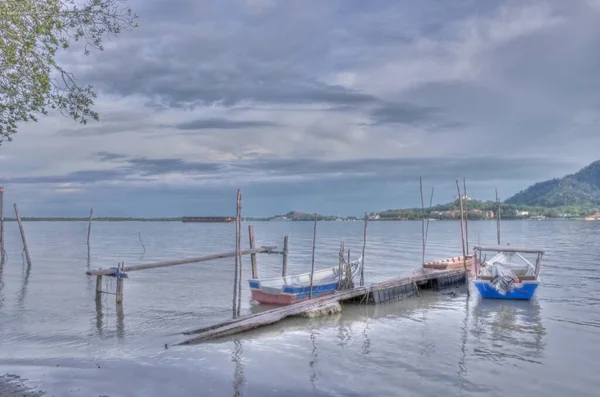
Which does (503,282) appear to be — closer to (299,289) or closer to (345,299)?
(345,299)

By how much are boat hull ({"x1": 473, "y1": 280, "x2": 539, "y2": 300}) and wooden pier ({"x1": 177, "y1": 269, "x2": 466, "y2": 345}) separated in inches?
131

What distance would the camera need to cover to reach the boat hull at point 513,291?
2412 cm

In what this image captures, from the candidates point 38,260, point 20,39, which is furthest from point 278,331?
point 38,260

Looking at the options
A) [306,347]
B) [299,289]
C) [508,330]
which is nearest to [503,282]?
[508,330]

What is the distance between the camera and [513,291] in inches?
958

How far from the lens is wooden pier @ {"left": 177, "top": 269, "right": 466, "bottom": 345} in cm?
1597

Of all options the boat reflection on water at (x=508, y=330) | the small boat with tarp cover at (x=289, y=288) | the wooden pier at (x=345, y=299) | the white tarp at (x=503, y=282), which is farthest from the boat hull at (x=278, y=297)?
the white tarp at (x=503, y=282)

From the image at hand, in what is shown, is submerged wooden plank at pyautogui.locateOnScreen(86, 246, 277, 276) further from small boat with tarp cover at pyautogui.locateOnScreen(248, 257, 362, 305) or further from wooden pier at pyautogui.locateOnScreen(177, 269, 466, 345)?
wooden pier at pyautogui.locateOnScreen(177, 269, 466, 345)

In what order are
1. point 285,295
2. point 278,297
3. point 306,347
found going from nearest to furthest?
point 306,347 → point 285,295 → point 278,297

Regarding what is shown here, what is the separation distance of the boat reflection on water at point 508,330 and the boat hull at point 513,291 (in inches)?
11.6

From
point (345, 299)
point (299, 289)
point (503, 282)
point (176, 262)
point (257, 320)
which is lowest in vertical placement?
point (345, 299)

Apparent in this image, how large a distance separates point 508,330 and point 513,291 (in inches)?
271

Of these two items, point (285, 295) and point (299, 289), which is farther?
point (299, 289)

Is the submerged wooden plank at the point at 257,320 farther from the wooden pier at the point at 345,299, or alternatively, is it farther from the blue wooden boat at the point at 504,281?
the blue wooden boat at the point at 504,281
